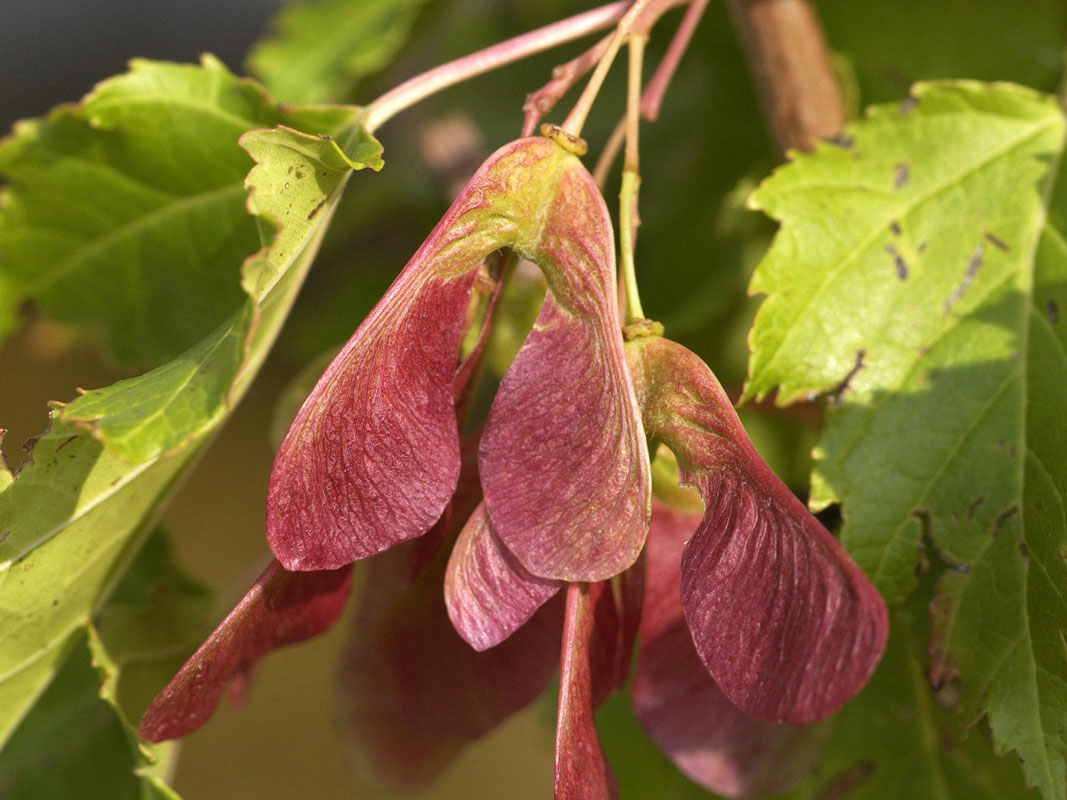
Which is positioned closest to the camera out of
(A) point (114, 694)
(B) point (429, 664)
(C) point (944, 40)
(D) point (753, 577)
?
(D) point (753, 577)

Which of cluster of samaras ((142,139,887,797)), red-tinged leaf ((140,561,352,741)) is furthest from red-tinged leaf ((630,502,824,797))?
red-tinged leaf ((140,561,352,741))

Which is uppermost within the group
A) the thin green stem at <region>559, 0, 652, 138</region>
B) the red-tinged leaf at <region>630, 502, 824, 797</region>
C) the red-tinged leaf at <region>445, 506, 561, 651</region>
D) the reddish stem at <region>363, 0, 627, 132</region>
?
the reddish stem at <region>363, 0, 627, 132</region>

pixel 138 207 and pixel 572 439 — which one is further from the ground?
pixel 138 207

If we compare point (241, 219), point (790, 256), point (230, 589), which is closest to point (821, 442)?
point (790, 256)

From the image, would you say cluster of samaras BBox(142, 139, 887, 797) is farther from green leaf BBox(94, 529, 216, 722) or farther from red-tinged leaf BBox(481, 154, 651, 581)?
green leaf BBox(94, 529, 216, 722)

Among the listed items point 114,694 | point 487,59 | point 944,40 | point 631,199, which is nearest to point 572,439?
point 631,199

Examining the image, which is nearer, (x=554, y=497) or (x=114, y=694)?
(x=554, y=497)

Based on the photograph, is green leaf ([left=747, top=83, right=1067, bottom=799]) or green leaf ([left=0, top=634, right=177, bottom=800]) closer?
green leaf ([left=747, top=83, right=1067, bottom=799])

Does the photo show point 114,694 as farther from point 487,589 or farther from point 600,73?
point 600,73
